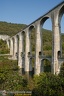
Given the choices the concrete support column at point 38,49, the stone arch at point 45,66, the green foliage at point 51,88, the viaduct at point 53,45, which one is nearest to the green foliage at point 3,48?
the viaduct at point 53,45

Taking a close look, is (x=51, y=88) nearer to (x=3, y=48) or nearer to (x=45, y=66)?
(x=45, y=66)

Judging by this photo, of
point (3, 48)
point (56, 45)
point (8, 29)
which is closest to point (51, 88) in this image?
point (56, 45)

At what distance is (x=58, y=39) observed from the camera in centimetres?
4003

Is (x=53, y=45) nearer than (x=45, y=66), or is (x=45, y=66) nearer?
(x=53, y=45)

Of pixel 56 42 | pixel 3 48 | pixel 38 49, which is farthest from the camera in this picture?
pixel 3 48

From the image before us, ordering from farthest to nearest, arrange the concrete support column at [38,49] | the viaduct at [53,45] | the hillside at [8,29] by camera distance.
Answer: the hillside at [8,29] → the concrete support column at [38,49] → the viaduct at [53,45]

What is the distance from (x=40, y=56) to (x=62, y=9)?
12.2 meters

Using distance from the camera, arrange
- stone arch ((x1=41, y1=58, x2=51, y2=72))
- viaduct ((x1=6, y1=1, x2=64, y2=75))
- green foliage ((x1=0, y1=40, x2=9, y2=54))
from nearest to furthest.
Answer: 1. viaduct ((x1=6, y1=1, x2=64, y2=75))
2. stone arch ((x1=41, y1=58, x2=51, y2=72))
3. green foliage ((x1=0, y1=40, x2=9, y2=54))

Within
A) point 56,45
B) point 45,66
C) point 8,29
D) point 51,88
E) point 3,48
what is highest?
point 8,29

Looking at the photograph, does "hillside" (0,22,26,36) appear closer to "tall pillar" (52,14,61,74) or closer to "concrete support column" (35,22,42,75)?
"concrete support column" (35,22,42,75)

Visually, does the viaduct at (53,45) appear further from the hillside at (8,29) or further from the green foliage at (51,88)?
the hillside at (8,29)

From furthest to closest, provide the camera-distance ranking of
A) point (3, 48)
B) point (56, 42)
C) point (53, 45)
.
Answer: point (3, 48) → point (53, 45) → point (56, 42)

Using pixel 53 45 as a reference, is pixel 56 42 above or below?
above

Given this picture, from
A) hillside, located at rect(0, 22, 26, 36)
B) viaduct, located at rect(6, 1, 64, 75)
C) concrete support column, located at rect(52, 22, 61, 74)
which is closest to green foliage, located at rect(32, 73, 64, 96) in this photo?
viaduct, located at rect(6, 1, 64, 75)
